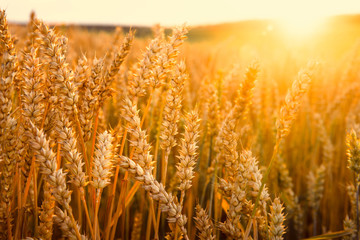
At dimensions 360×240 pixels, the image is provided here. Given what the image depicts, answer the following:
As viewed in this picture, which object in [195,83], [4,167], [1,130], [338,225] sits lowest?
[338,225]

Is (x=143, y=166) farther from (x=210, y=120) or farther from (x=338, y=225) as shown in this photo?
(x=338, y=225)

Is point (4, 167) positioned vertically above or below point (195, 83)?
below

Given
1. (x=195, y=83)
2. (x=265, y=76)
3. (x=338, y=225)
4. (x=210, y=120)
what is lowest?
(x=338, y=225)

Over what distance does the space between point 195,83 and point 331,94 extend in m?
1.61

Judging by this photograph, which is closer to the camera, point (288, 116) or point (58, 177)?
point (58, 177)

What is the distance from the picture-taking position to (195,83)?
379 centimetres

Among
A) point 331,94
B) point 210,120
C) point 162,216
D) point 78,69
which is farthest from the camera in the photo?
point 331,94

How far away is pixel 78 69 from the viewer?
103 cm

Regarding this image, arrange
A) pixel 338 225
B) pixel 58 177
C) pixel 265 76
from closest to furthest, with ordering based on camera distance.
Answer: pixel 58 177 < pixel 338 225 < pixel 265 76

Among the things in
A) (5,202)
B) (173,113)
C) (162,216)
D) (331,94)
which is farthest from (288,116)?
(331,94)

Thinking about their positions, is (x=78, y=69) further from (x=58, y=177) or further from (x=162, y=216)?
(x=162, y=216)

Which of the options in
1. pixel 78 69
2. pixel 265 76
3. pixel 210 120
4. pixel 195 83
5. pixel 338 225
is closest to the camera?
pixel 78 69

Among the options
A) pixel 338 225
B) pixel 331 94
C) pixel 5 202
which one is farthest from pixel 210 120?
pixel 331 94

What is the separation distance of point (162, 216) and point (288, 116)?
2.99ft
